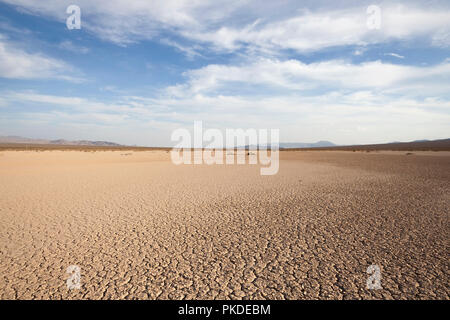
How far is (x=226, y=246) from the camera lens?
415 centimetres

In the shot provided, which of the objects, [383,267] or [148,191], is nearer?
[383,267]


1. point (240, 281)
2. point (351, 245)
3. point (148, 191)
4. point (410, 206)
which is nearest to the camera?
point (240, 281)

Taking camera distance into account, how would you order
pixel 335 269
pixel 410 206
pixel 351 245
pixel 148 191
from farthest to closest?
pixel 148 191
pixel 410 206
pixel 351 245
pixel 335 269

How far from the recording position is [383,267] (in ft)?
11.0

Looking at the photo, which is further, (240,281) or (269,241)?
(269,241)

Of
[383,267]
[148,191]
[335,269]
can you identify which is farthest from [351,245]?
[148,191]

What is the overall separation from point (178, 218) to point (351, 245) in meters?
3.83

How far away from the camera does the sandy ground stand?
2961 millimetres

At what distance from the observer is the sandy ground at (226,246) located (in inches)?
117

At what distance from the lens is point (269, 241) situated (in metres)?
4.30
